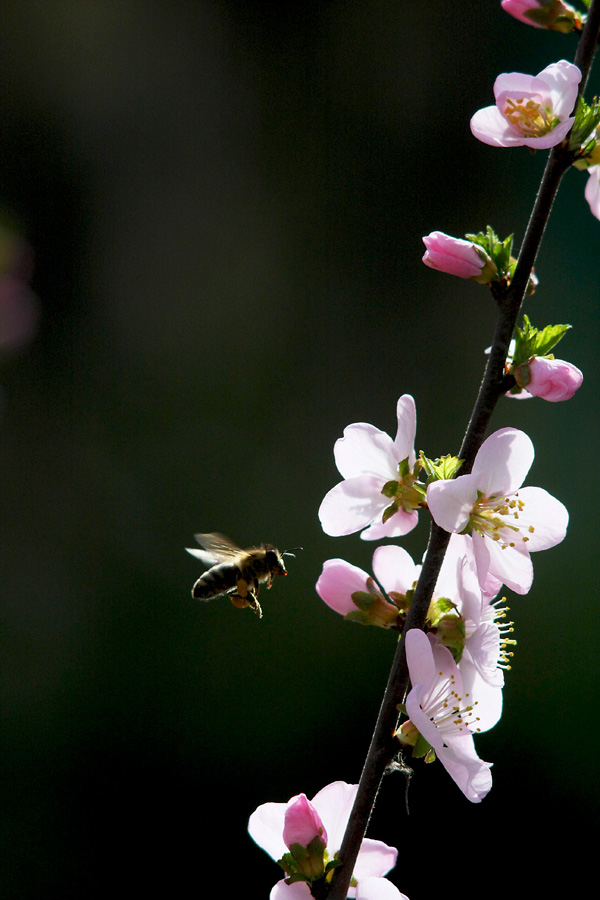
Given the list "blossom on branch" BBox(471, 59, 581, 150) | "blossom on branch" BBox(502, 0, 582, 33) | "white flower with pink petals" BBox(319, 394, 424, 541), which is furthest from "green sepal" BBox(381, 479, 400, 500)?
"blossom on branch" BBox(502, 0, 582, 33)

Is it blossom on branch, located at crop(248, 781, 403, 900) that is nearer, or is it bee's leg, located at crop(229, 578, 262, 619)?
blossom on branch, located at crop(248, 781, 403, 900)

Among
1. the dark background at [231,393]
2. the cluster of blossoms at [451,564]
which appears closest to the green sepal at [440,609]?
the cluster of blossoms at [451,564]

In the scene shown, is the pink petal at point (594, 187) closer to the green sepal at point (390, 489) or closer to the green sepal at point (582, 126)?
the green sepal at point (582, 126)

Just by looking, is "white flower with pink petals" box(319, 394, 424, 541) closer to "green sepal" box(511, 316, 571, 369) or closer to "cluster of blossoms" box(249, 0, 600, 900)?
"cluster of blossoms" box(249, 0, 600, 900)

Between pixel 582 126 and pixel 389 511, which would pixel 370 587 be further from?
pixel 582 126

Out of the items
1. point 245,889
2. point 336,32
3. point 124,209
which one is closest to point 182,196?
point 124,209

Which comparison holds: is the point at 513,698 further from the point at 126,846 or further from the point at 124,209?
the point at 124,209
